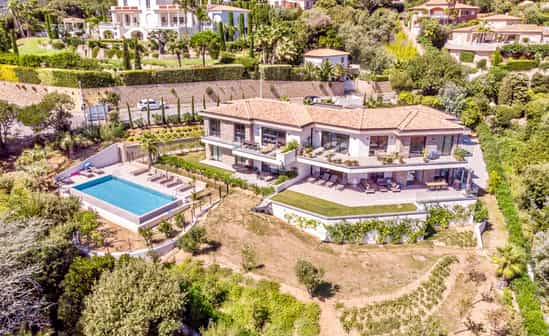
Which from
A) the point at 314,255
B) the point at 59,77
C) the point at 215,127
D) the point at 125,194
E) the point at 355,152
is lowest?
Answer: the point at 314,255

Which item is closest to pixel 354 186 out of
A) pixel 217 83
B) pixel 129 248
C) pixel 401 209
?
pixel 401 209

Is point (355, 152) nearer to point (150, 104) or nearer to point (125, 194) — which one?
point (125, 194)

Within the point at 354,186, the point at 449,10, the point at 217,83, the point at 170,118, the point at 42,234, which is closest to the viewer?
the point at 42,234

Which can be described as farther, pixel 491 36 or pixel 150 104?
pixel 491 36

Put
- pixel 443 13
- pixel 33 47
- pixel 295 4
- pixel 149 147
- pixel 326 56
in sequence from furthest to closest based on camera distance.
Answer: pixel 295 4
pixel 443 13
pixel 33 47
pixel 326 56
pixel 149 147

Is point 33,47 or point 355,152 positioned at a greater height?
point 33,47

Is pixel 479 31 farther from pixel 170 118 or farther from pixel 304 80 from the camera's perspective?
pixel 170 118

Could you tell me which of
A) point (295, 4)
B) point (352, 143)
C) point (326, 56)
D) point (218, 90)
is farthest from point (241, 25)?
point (352, 143)
